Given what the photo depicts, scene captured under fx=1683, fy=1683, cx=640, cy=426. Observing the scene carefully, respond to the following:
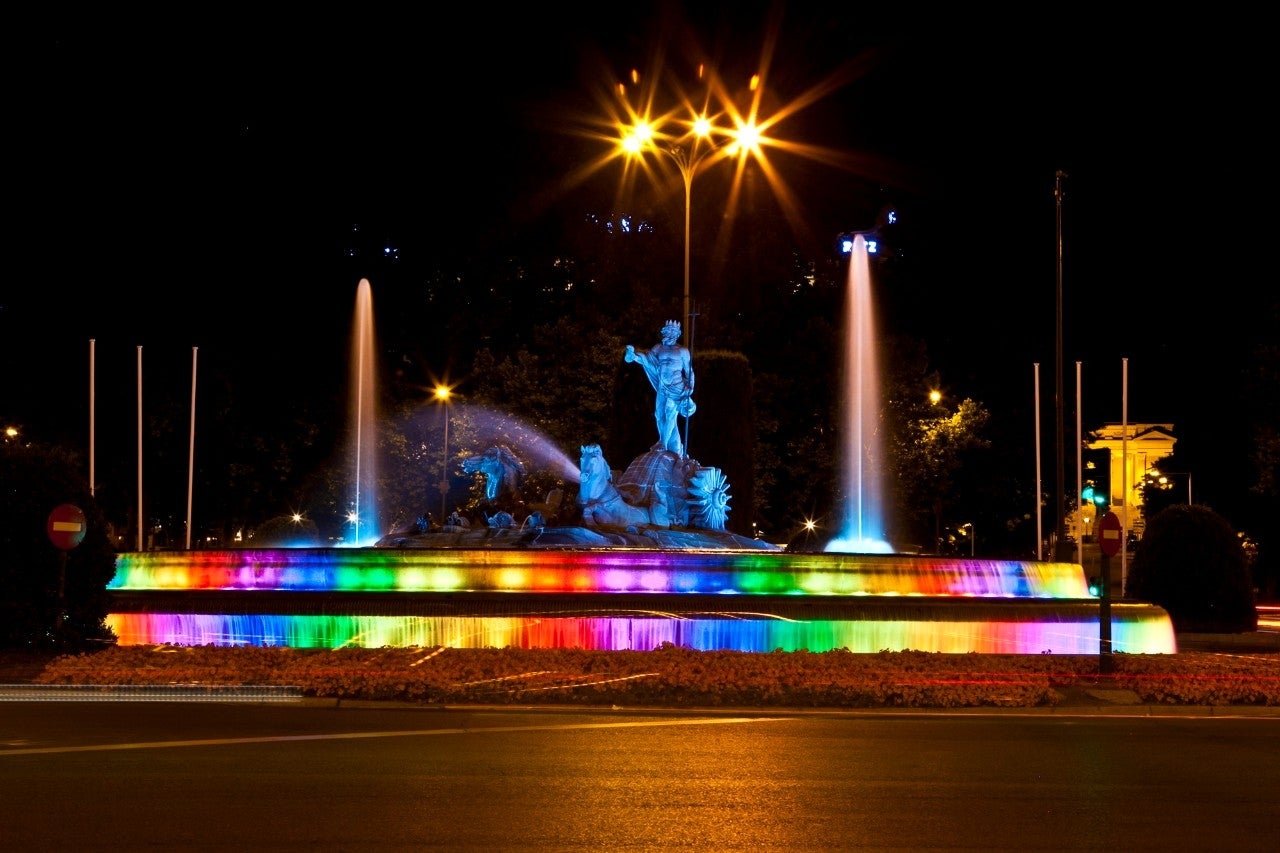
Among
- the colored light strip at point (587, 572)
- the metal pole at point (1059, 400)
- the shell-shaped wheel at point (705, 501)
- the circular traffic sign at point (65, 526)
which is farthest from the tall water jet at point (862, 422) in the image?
the circular traffic sign at point (65, 526)

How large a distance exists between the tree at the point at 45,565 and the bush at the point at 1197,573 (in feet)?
60.3

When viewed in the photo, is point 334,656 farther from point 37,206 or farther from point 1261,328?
point 1261,328

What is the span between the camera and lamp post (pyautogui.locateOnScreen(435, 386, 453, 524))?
43500 mm

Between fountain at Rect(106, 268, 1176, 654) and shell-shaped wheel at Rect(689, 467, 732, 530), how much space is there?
4cm

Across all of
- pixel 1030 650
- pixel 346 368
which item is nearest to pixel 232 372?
pixel 346 368

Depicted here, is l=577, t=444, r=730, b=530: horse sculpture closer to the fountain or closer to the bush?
the fountain

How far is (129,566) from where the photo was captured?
26.0 m

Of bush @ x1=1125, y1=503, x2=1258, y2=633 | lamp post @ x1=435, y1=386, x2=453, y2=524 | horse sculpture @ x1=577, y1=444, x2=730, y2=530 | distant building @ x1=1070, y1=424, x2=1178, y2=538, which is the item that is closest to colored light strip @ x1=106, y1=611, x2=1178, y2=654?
horse sculpture @ x1=577, y1=444, x2=730, y2=530

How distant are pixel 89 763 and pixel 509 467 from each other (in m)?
19.0

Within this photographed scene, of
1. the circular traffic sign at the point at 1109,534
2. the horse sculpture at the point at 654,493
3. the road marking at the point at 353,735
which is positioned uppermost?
the horse sculpture at the point at 654,493

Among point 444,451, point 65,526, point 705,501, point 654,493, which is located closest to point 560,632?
point 65,526

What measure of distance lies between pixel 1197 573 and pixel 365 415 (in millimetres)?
23261

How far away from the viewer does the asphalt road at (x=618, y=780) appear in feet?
28.6

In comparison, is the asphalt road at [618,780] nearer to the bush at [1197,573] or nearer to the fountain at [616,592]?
the fountain at [616,592]
